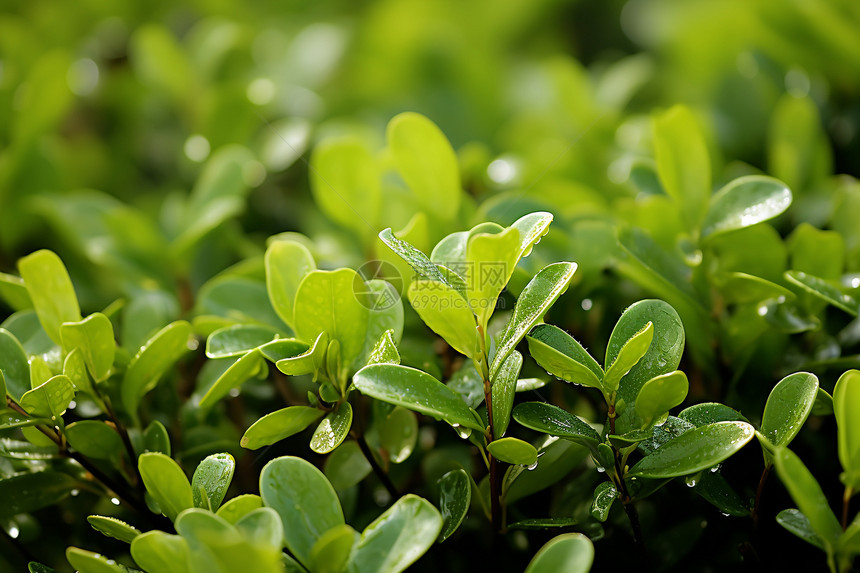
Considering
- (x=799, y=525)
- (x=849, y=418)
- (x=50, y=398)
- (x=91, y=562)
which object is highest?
(x=50, y=398)

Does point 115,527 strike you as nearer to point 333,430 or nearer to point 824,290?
point 333,430

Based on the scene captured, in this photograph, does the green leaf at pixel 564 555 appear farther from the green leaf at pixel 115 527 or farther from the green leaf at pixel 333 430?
the green leaf at pixel 115 527

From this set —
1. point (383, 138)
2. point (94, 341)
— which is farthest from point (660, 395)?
point (383, 138)

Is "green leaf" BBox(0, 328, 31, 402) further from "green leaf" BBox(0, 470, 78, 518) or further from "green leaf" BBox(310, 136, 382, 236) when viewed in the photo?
"green leaf" BBox(310, 136, 382, 236)

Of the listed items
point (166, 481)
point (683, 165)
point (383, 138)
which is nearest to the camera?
point (166, 481)

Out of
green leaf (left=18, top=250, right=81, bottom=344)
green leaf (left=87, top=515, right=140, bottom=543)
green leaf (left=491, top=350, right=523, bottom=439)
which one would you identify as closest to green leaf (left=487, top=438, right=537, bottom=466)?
green leaf (left=491, top=350, right=523, bottom=439)

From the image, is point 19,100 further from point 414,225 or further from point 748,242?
point 748,242

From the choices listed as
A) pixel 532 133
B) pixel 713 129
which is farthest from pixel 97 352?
pixel 713 129
